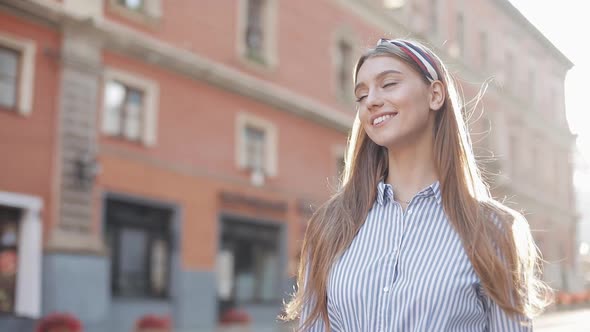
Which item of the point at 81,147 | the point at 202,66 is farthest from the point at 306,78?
the point at 81,147

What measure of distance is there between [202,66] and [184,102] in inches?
39.4

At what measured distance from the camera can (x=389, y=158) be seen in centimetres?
263

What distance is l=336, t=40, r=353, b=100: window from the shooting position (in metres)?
24.5

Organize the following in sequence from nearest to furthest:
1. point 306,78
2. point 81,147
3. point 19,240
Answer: point 19,240 < point 81,147 < point 306,78

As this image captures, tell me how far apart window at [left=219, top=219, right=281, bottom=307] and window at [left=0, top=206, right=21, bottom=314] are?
5.74 meters

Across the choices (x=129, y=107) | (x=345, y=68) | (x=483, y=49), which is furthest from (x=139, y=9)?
(x=483, y=49)

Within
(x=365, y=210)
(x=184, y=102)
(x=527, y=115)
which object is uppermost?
(x=527, y=115)

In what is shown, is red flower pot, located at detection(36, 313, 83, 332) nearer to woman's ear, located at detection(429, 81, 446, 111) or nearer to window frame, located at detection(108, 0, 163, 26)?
woman's ear, located at detection(429, 81, 446, 111)

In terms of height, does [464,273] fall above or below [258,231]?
below

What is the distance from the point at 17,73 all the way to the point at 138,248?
4.56m

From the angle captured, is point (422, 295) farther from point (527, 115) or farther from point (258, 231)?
point (527, 115)

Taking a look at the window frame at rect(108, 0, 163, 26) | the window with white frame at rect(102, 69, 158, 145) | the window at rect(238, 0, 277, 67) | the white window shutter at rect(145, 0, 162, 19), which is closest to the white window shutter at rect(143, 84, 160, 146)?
the window with white frame at rect(102, 69, 158, 145)

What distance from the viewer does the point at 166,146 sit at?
17.7m

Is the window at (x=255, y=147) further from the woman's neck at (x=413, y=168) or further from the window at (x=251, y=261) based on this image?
the woman's neck at (x=413, y=168)
